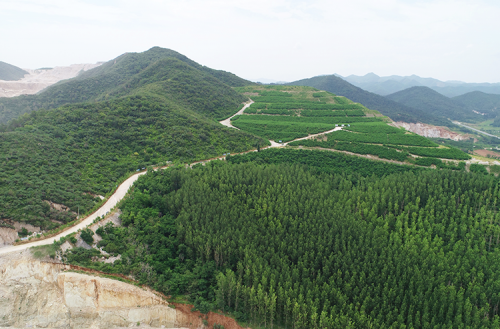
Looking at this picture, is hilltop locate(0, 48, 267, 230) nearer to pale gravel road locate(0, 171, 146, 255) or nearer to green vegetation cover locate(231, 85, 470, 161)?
pale gravel road locate(0, 171, 146, 255)

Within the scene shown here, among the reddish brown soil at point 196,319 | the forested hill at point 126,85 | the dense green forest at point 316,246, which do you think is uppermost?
the forested hill at point 126,85

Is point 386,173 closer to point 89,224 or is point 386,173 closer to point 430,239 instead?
point 430,239

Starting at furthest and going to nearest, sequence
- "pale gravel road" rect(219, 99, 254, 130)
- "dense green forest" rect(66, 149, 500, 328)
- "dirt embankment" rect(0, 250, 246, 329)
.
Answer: "pale gravel road" rect(219, 99, 254, 130)
"dirt embankment" rect(0, 250, 246, 329)
"dense green forest" rect(66, 149, 500, 328)

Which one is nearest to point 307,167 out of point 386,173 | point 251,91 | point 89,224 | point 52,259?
point 386,173

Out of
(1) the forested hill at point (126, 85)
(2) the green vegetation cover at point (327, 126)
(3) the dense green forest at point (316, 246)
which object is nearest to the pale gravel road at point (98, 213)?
(3) the dense green forest at point (316, 246)

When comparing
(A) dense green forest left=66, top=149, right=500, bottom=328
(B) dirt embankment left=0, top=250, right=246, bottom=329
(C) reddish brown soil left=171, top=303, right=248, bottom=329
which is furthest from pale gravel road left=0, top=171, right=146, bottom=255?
(C) reddish brown soil left=171, top=303, right=248, bottom=329

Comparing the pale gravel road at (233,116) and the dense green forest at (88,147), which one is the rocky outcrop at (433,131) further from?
the dense green forest at (88,147)
